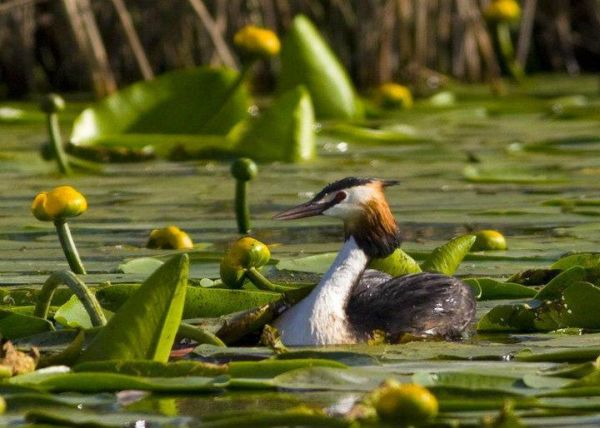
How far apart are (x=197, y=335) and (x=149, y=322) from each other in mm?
283

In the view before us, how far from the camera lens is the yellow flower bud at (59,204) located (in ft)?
13.4

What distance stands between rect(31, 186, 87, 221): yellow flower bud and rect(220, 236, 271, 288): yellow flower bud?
1.31 ft

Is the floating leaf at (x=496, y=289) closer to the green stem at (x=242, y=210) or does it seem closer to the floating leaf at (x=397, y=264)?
the floating leaf at (x=397, y=264)

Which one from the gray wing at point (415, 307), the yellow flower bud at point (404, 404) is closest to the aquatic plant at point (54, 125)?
the gray wing at point (415, 307)

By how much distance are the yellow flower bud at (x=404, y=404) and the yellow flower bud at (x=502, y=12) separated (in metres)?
7.42

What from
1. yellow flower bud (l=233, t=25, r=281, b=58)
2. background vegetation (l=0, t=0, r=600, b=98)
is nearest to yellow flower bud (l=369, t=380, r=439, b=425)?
yellow flower bud (l=233, t=25, r=281, b=58)

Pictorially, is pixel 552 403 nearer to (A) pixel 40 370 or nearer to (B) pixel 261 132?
(A) pixel 40 370

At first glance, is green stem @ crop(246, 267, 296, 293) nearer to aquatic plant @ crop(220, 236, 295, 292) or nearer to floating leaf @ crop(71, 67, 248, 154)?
aquatic plant @ crop(220, 236, 295, 292)

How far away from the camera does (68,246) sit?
435 cm

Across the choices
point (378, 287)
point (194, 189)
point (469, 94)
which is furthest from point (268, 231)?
point (469, 94)

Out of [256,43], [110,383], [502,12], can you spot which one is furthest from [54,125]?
[502,12]

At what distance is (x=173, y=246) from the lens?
5129mm

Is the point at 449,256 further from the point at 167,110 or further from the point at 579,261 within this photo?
the point at 167,110

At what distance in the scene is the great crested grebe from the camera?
12.6 ft
